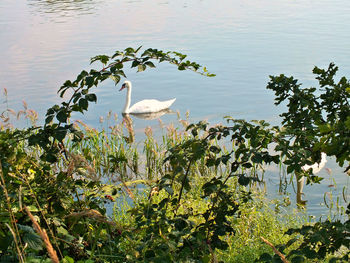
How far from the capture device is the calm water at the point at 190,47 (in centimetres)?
1038

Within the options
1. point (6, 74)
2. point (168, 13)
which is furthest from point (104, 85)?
point (168, 13)

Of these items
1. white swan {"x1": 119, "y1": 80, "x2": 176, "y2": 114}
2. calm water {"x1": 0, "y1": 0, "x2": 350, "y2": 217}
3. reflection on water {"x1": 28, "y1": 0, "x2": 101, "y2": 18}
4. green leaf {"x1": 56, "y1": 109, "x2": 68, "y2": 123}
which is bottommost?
white swan {"x1": 119, "y1": 80, "x2": 176, "y2": 114}

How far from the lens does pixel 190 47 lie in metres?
14.3

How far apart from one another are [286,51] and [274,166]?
24.5 ft

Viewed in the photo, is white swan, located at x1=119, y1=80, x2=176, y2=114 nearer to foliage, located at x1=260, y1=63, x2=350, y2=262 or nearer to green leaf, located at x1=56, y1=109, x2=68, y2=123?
foliage, located at x1=260, y1=63, x2=350, y2=262

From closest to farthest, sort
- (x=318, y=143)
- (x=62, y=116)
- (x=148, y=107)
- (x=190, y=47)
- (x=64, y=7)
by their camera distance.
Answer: (x=318, y=143) < (x=62, y=116) < (x=148, y=107) < (x=190, y=47) < (x=64, y=7)

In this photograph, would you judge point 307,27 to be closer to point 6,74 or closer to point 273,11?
point 273,11

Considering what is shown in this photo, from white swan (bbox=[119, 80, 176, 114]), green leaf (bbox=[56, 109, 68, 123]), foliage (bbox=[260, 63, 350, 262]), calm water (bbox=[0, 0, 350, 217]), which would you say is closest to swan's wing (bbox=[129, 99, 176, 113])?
white swan (bbox=[119, 80, 176, 114])

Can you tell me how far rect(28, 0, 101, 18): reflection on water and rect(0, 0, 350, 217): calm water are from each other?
100 millimetres

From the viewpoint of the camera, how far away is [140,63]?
2891mm

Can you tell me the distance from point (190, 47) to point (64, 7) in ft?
42.3

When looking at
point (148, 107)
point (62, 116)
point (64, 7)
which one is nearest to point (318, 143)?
point (62, 116)

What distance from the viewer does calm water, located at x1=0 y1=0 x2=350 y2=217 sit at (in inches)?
408

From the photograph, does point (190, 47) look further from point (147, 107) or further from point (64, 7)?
point (64, 7)
